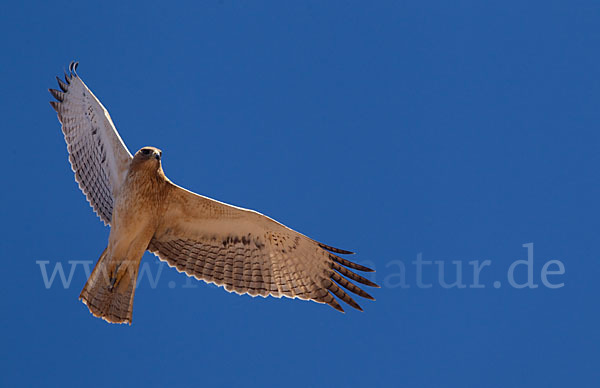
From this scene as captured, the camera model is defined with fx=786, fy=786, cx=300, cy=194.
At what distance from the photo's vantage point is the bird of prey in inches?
Answer: 334

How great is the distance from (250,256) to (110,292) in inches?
63.6

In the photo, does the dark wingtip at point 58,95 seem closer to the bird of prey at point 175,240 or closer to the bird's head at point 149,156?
the bird of prey at point 175,240

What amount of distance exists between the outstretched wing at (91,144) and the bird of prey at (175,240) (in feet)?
0.04

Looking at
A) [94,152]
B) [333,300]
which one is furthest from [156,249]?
[333,300]

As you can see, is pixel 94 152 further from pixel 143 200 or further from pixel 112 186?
pixel 143 200

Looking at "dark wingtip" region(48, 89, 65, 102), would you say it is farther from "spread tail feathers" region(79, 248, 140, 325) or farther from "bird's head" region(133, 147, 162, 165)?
"spread tail feathers" region(79, 248, 140, 325)

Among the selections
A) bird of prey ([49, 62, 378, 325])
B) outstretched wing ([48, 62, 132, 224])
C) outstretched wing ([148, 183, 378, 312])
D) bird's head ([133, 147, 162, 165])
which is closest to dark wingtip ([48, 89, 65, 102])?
outstretched wing ([48, 62, 132, 224])

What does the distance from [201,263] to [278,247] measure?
91 cm

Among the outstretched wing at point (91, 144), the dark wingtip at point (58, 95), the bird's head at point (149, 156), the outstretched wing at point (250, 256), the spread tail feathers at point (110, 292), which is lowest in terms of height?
the spread tail feathers at point (110, 292)

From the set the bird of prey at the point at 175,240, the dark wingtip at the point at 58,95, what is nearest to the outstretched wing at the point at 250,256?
the bird of prey at the point at 175,240

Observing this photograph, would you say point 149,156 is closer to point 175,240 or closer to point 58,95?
point 175,240

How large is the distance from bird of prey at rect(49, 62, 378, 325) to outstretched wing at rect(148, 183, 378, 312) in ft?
0.04

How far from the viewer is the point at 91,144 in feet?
29.8

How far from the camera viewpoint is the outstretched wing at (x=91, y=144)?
28.8 feet
